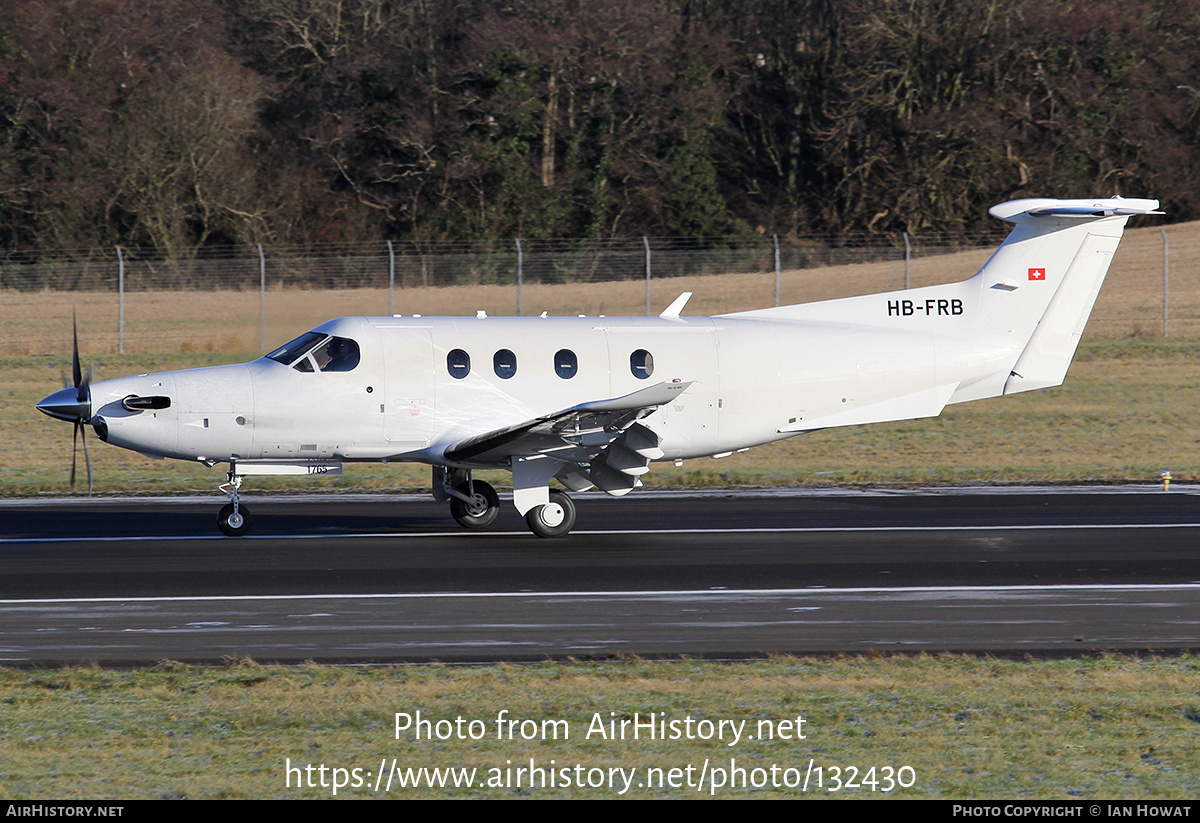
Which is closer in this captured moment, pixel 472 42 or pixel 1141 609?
pixel 1141 609

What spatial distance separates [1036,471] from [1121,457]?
9.65ft

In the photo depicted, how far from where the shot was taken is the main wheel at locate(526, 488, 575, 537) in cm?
1631

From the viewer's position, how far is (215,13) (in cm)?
5362

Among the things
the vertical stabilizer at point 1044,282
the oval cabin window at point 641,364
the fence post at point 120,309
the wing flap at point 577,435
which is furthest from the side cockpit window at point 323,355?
the fence post at point 120,309

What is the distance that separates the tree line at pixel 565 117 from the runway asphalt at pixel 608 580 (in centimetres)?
2893

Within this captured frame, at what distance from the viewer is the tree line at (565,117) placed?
4588 centimetres

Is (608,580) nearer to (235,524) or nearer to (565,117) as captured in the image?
(235,524)

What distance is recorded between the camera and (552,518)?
53.6ft

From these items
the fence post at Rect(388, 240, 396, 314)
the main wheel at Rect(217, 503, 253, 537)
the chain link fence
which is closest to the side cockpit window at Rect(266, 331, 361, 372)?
the main wheel at Rect(217, 503, 253, 537)

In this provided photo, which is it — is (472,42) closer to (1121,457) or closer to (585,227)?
(585,227)

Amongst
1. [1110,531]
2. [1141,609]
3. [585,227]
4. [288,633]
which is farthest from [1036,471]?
[585,227]

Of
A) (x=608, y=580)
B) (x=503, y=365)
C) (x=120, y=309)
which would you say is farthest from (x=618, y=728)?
(x=120, y=309)

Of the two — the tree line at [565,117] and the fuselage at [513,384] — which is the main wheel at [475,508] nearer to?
the fuselage at [513,384]

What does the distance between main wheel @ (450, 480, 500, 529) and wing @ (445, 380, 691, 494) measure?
3.79ft
